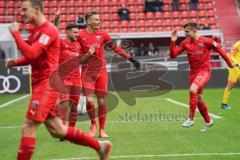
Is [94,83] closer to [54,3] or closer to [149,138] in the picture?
[149,138]

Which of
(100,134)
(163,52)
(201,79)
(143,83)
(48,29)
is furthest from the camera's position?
(163,52)

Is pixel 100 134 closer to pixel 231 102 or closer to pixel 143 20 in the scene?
pixel 231 102

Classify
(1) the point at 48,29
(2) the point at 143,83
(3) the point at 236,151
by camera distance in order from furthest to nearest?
(2) the point at 143,83 < (3) the point at 236,151 < (1) the point at 48,29

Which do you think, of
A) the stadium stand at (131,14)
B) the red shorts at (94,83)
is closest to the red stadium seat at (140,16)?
the stadium stand at (131,14)

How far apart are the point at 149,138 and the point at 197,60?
2486 mm

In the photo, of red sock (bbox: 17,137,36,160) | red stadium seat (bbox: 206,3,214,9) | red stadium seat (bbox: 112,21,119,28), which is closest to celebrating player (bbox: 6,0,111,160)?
red sock (bbox: 17,137,36,160)

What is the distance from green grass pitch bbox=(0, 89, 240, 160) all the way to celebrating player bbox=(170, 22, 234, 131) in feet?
1.61

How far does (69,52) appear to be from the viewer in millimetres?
11789

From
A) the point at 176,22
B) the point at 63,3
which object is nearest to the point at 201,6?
the point at 176,22

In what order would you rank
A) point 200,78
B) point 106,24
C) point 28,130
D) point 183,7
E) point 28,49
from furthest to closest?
point 183,7 < point 106,24 < point 200,78 < point 28,130 < point 28,49

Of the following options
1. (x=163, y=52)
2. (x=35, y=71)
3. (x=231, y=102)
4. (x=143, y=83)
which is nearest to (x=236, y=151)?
(x=35, y=71)

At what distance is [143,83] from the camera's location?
1099 inches

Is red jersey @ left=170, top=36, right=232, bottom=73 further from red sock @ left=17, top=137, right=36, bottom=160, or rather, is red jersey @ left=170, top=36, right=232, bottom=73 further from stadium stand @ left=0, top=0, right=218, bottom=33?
stadium stand @ left=0, top=0, right=218, bottom=33

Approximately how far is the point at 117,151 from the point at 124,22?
26895 millimetres
